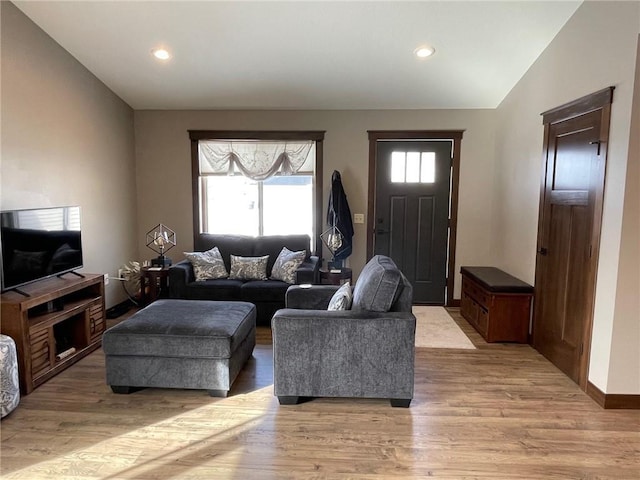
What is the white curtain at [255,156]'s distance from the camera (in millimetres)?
4898

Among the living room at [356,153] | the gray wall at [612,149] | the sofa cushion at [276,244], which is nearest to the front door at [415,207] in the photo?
the living room at [356,153]

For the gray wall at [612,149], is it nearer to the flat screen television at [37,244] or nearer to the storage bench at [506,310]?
the storage bench at [506,310]

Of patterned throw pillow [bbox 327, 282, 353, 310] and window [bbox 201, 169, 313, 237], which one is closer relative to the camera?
patterned throw pillow [bbox 327, 282, 353, 310]

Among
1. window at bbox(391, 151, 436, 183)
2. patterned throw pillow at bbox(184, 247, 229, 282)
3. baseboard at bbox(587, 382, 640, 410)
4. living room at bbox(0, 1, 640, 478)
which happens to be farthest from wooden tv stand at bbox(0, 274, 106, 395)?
baseboard at bbox(587, 382, 640, 410)

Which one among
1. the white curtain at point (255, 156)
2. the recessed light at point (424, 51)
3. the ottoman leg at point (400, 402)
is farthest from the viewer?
the white curtain at point (255, 156)

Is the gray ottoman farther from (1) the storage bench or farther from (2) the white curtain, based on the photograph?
(2) the white curtain

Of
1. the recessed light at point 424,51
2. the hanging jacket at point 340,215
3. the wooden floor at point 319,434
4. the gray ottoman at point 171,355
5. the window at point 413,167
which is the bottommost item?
the wooden floor at point 319,434

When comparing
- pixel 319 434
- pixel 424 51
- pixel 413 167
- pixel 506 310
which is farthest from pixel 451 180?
pixel 319 434

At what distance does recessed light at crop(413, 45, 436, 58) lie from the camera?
359 cm

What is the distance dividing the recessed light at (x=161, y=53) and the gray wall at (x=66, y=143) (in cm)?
82

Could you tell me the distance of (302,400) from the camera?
2635 millimetres

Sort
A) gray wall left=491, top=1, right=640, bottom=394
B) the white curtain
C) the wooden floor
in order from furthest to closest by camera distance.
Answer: the white curtain
gray wall left=491, top=1, right=640, bottom=394
the wooden floor

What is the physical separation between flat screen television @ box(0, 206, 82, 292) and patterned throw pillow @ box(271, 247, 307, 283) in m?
1.86

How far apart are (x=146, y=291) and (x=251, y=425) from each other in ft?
9.32
